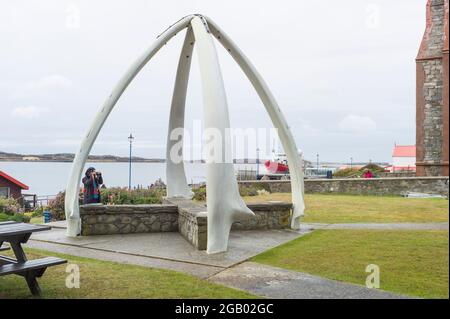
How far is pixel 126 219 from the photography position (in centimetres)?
965

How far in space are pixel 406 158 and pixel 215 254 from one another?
181 feet

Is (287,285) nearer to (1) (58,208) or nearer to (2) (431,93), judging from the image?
(1) (58,208)

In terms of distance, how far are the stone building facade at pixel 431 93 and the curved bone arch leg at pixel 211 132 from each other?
17.2m

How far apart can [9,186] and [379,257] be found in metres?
24.0

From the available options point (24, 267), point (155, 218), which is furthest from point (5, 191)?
point (24, 267)

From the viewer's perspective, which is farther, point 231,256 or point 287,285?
point 231,256

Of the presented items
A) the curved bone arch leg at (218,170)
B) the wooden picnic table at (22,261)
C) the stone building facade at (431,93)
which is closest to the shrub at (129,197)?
the curved bone arch leg at (218,170)

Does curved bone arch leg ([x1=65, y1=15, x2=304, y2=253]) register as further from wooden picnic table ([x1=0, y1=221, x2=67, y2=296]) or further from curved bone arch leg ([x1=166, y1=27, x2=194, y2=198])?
wooden picnic table ([x1=0, y1=221, x2=67, y2=296])

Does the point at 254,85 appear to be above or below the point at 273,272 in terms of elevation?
above

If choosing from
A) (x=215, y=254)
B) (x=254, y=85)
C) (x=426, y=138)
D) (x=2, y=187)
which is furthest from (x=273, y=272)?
(x=2, y=187)

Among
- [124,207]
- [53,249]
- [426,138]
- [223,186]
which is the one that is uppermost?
[426,138]

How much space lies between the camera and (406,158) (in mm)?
56094

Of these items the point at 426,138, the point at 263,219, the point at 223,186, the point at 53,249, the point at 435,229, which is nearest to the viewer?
the point at 223,186
